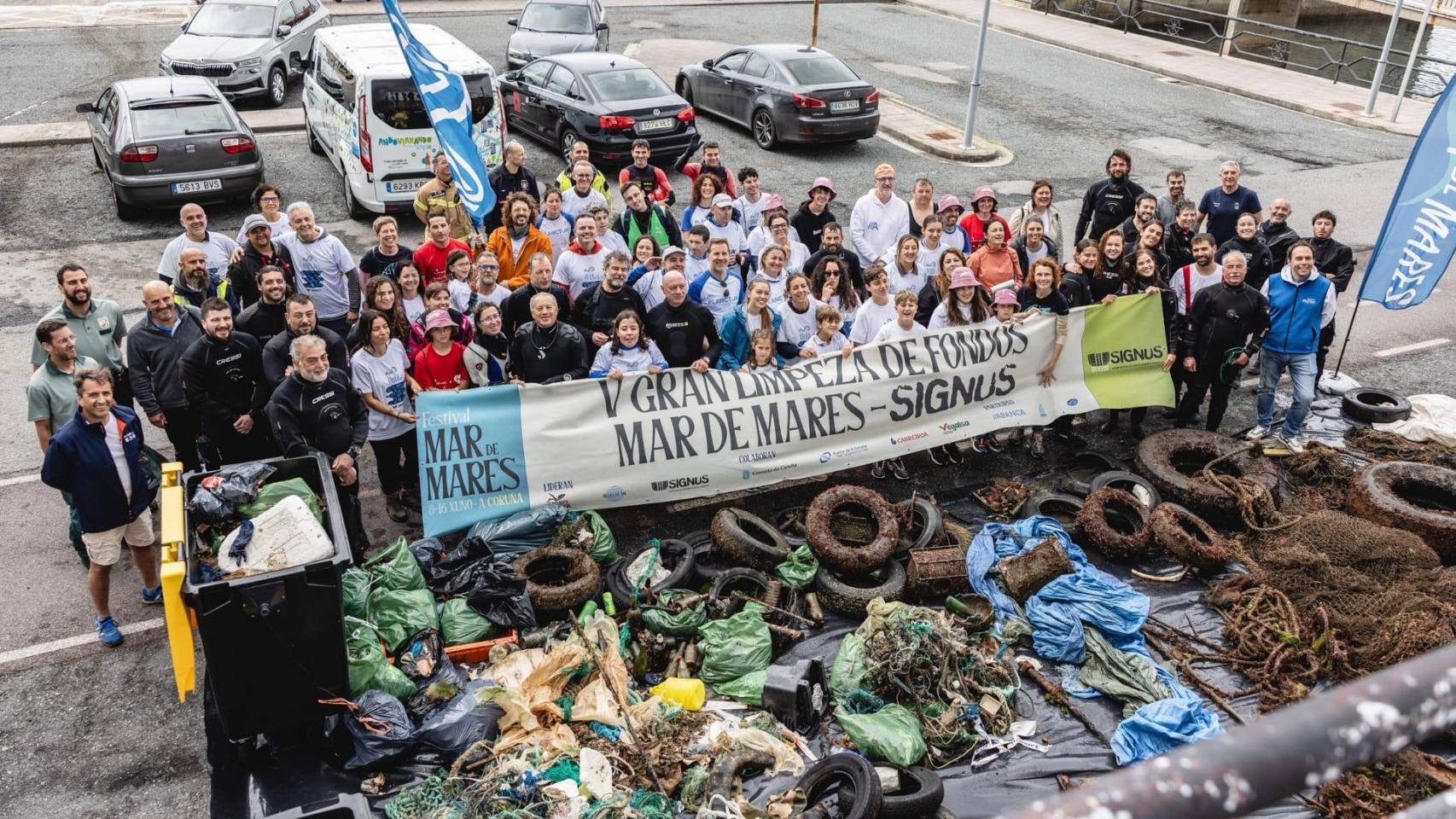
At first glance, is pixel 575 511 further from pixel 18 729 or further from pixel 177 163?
pixel 177 163

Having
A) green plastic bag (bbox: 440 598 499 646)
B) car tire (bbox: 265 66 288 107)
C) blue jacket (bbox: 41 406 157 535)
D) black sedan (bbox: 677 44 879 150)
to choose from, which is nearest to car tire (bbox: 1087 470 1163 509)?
green plastic bag (bbox: 440 598 499 646)

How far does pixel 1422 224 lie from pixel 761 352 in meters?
6.51

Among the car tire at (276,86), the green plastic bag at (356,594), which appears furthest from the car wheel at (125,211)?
the green plastic bag at (356,594)

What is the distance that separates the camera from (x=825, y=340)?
30.4ft

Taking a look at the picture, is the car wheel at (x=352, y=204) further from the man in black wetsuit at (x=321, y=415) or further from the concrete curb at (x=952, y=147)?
the concrete curb at (x=952, y=147)

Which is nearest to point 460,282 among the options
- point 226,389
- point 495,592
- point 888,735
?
point 226,389

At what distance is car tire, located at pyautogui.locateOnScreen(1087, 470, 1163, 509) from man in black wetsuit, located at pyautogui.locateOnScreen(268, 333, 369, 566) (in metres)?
5.87

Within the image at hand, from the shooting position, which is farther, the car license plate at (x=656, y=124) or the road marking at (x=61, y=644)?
the car license plate at (x=656, y=124)

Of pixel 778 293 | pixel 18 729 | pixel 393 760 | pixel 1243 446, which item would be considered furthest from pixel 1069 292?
pixel 18 729

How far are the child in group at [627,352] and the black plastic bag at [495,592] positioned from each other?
6.43ft

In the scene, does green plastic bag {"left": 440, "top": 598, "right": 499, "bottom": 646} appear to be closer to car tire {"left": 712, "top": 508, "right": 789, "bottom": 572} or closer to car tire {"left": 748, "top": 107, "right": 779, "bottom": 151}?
car tire {"left": 712, "top": 508, "right": 789, "bottom": 572}

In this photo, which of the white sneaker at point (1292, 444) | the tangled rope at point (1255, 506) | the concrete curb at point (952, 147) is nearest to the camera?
the tangled rope at point (1255, 506)

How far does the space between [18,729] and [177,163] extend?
31.9 ft

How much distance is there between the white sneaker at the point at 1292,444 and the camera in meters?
9.69
